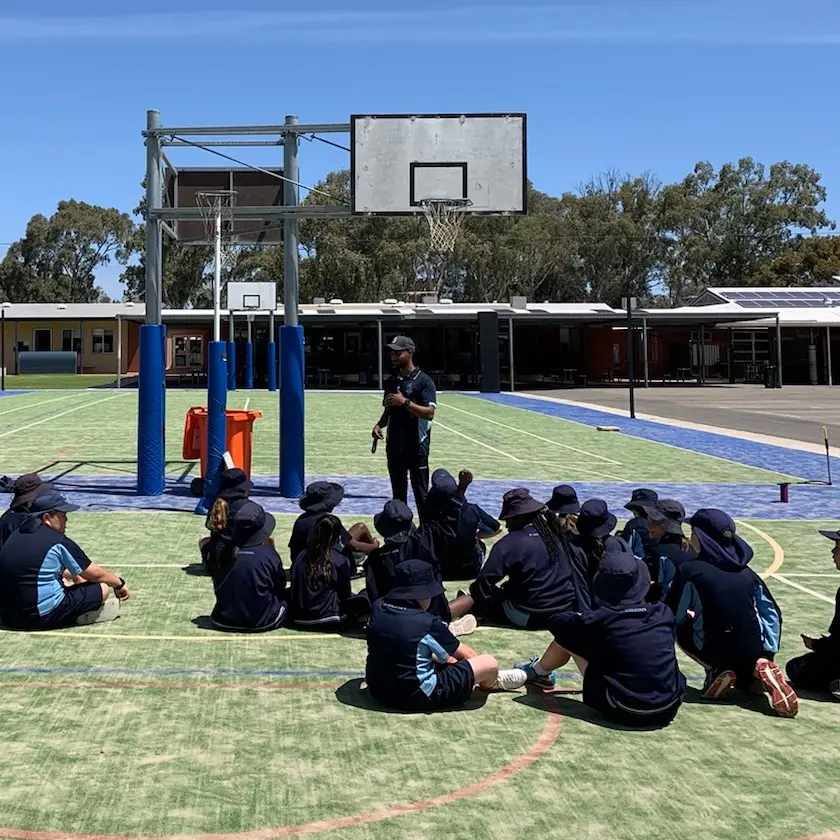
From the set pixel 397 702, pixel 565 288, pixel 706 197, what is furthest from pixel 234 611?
pixel 706 197

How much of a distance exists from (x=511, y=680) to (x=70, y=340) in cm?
6534

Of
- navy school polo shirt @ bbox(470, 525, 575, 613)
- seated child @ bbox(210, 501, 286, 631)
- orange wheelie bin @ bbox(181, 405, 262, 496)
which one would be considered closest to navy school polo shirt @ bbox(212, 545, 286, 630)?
seated child @ bbox(210, 501, 286, 631)

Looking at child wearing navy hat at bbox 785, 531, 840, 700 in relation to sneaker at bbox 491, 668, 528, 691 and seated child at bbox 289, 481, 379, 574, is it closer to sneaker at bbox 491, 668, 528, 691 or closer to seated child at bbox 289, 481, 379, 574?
sneaker at bbox 491, 668, 528, 691

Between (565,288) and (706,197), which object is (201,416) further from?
(706,197)

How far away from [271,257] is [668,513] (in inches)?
2979

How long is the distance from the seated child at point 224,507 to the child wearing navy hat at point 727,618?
3466 millimetres

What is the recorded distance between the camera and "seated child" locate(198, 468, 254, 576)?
26.0 feet

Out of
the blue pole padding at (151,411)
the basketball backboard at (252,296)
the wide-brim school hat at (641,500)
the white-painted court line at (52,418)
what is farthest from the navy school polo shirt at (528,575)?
the basketball backboard at (252,296)

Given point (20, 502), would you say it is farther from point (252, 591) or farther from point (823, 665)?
point (823, 665)

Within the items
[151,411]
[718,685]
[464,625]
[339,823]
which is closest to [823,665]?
[718,685]

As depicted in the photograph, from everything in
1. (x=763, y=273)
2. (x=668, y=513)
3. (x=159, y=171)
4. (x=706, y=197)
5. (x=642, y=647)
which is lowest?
(x=642, y=647)

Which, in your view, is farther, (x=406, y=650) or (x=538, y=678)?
(x=538, y=678)

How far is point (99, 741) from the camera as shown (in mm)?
5480

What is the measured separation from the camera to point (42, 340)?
67250mm
